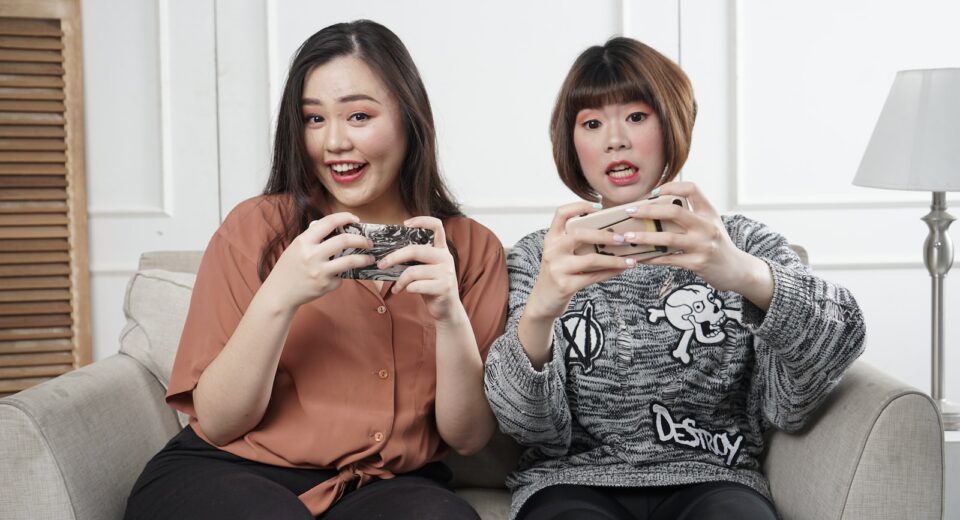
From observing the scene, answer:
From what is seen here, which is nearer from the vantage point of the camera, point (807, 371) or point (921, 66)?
point (807, 371)

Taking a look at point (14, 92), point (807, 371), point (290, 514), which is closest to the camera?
point (290, 514)

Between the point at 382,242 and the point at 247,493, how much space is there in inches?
14.9

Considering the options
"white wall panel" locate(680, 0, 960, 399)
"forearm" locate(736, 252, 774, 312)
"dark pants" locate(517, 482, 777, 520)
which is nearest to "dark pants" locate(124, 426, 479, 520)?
"dark pants" locate(517, 482, 777, 520)

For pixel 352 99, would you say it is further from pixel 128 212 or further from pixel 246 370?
pixel 128 212

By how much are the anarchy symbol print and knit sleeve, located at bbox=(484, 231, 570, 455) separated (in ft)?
0.09

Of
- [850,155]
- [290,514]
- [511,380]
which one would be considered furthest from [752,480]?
[850,155]

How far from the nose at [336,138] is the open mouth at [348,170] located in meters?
0.03

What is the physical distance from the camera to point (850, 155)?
2.98 metres

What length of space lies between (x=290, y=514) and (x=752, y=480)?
Answer: 70cm

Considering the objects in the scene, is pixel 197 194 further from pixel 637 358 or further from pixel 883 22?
pixel 883 22

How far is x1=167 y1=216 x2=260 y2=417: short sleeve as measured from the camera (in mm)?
1475

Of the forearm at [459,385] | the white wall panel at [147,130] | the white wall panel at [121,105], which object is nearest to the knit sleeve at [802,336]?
the forearm at [459,385]

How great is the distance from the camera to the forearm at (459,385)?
143 centimetres

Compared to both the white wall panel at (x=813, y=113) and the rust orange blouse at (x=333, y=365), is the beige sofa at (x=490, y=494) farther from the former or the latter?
the white wall panel at (x=813, y=113)
